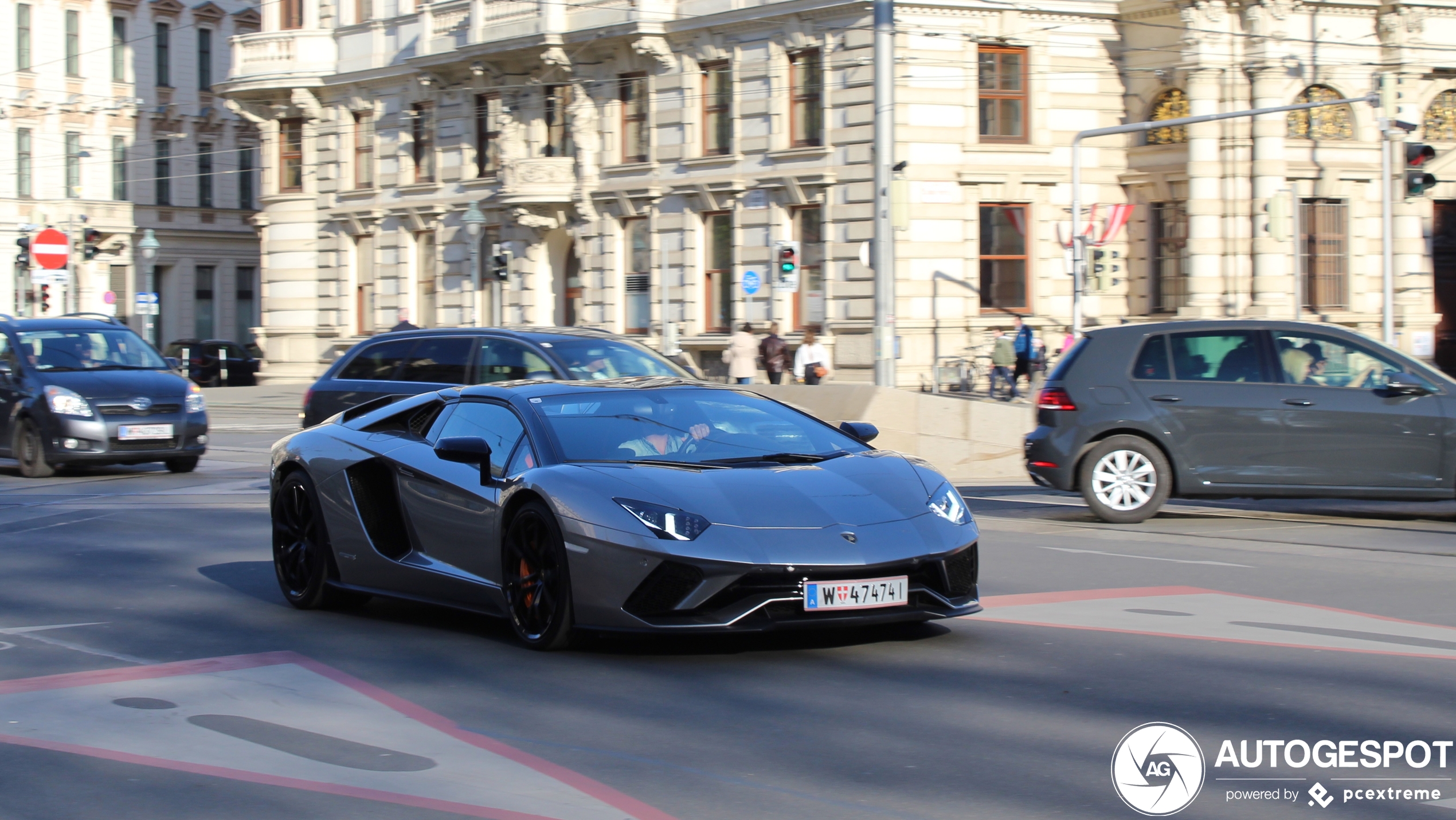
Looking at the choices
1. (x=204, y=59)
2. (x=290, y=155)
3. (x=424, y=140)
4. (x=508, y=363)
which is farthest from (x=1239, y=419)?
(x=204, y=59)

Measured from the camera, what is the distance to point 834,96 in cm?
3441

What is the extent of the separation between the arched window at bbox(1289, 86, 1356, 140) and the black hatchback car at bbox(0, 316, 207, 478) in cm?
2385

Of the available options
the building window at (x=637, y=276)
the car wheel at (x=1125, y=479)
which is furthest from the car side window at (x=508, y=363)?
the building window at (x=637, y=276)

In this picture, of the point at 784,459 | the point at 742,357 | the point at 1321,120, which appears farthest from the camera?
the point at 1321,120

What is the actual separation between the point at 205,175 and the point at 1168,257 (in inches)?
1789

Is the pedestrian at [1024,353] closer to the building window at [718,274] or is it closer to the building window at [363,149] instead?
the building window at [718,274]

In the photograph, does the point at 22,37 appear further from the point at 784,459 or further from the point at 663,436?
the point at 784,459

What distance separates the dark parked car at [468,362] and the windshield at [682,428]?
553 cm

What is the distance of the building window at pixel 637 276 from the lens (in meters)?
38.8

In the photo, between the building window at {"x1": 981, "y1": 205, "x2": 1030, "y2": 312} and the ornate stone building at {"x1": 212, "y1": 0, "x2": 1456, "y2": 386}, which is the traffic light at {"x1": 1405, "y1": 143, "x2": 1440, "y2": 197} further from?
the building window at {"x1": 981, "y1": 205, "x2": 1030, "y2": 312}

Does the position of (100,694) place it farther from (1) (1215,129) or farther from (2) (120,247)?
(2) (120,247)

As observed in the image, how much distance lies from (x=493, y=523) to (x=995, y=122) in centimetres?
2861

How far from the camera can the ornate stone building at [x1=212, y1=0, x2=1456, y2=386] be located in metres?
33.6

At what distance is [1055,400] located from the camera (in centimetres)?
1337
